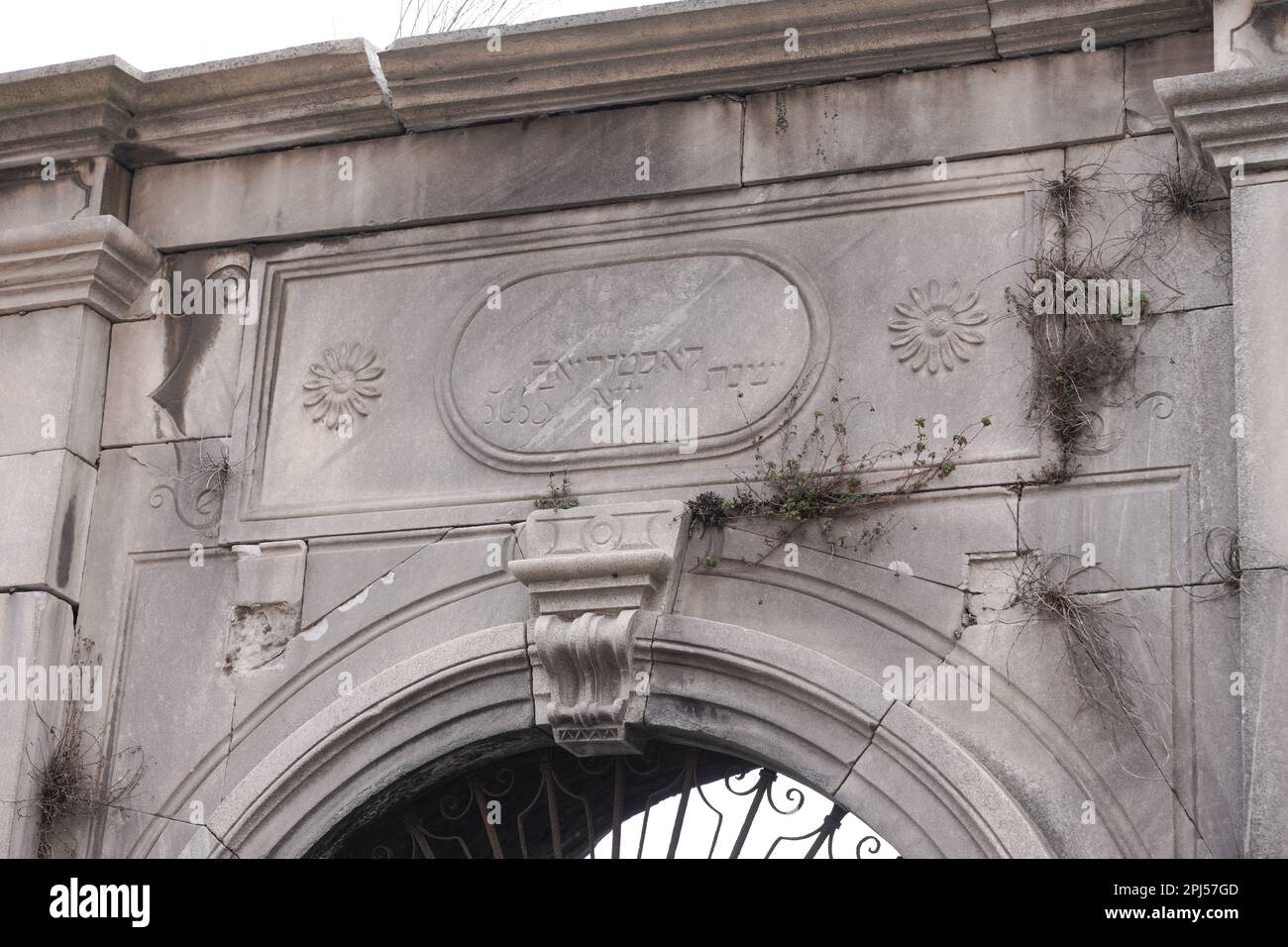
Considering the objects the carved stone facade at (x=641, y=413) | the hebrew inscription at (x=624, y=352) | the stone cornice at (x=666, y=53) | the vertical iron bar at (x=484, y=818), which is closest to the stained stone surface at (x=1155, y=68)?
the carved stone facade at (x=641, y=413)

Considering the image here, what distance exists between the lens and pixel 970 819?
468 cm

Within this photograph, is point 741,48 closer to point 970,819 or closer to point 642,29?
point 642,29

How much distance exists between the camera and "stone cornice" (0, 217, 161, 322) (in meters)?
5.88

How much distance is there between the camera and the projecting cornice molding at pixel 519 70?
17.3 feet

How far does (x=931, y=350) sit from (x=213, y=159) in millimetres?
2387

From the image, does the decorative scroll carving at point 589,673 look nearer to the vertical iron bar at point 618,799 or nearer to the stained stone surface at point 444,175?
the vertical iron bar at point 618,799

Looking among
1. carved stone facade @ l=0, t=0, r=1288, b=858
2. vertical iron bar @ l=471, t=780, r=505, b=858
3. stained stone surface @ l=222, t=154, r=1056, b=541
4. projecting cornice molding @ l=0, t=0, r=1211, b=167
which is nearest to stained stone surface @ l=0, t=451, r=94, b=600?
carved stone facade @ l=0, t=0, r=1288, b=858

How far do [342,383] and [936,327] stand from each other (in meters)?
1.76

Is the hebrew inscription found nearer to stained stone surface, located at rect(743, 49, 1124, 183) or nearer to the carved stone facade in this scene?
the carved stone facade

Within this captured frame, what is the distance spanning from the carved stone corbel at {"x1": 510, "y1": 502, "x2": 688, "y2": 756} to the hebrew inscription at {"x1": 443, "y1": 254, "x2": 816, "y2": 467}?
0.28 meters

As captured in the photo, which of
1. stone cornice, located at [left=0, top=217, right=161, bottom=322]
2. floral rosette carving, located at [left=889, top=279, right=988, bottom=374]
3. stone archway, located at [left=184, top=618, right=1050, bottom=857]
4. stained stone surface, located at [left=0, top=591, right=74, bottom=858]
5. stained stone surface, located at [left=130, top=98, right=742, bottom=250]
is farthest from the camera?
stone cornice, located at [left=0, top=217, right=161, bottom=322]

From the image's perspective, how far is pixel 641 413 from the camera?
539 centimetres
